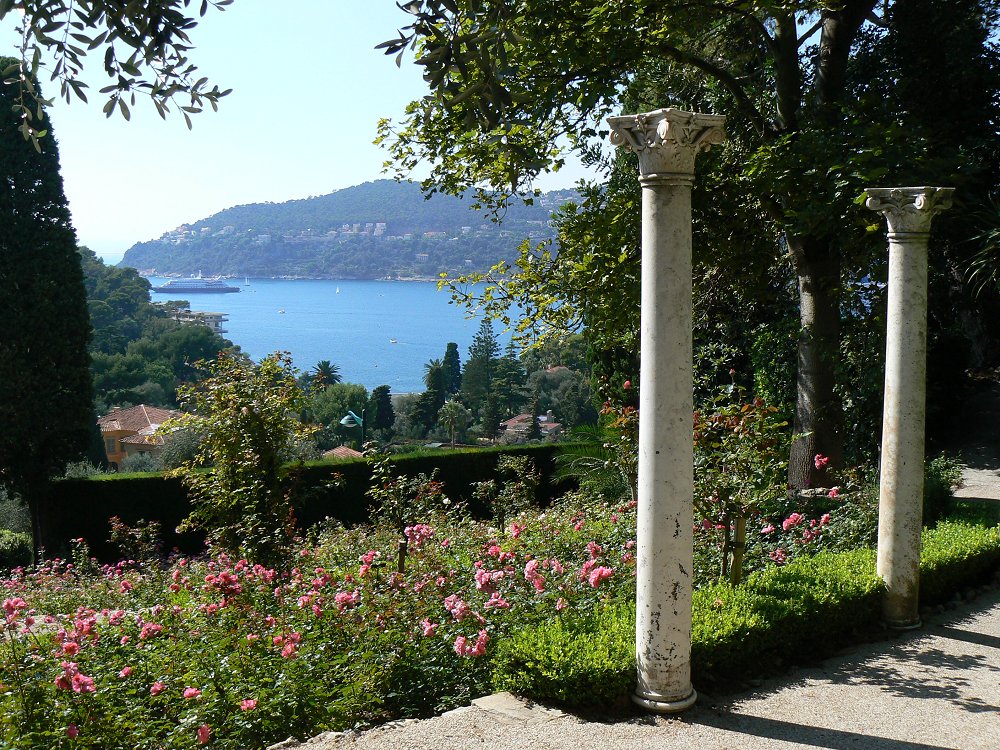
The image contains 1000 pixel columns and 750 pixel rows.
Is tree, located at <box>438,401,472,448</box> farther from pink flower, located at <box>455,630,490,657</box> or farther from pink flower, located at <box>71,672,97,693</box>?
pink flower, located at <box>71,672,97,693</box>

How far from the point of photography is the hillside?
93.2 metres

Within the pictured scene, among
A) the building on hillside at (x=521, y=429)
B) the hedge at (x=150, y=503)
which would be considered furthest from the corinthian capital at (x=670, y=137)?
the building on hillside at (x=521, y=429)

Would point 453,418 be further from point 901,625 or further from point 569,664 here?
point 569,664

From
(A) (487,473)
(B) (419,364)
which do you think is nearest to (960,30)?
(A) (487,473)

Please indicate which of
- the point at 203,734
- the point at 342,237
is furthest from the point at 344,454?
the point at 342,237

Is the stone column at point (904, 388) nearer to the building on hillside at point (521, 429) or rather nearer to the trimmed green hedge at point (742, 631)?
the trimmed green hedge at point (742, 631)

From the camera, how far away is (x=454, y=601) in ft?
16.6

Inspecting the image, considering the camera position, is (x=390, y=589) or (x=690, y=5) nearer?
(x=390, y=589)

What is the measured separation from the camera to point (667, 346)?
4203mm

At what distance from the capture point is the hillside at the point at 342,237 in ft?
306

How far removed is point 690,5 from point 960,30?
567 centimetres

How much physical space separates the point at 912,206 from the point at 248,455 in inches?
246

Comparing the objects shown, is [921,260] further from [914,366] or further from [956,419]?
[956,419]

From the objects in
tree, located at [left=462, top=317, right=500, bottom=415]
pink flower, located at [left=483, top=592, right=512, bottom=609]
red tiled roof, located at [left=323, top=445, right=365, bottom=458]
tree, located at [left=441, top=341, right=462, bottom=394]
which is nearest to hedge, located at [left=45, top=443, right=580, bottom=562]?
red tiled roof, located at [left=323, top=445, right=365, bottom=458]
